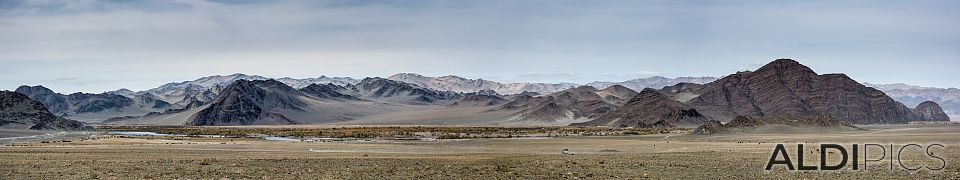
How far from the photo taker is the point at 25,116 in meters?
153

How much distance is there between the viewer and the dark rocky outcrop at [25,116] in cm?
14738

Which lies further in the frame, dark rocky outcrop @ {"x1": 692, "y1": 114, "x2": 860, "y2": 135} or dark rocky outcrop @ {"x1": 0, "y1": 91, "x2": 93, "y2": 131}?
dark rocky outcrop @ {"x1": 0, "y1": 91, "x2": 93, "y2": 131}

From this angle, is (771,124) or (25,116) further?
Answer: (25,116)

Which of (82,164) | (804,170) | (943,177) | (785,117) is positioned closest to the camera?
(943,177)

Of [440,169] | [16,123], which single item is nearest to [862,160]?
[440,169]

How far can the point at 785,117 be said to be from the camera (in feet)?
370

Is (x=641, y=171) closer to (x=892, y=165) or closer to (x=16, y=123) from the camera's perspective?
(x=892, y=165)

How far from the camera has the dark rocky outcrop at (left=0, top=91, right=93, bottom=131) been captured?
5802 inches

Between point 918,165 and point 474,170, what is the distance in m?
15.5

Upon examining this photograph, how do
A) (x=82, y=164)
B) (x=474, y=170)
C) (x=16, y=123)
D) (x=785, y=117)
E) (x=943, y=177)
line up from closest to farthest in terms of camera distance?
(x=943, y=177) < (x=474, y=170) < (x=82, y=164) < (x=785, y=117) < (x=16, y=123)

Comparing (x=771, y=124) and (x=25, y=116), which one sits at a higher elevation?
(x=25, y=116)

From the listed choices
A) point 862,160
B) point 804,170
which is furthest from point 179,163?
point 862,160

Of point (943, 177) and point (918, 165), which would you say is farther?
point (918, 165)

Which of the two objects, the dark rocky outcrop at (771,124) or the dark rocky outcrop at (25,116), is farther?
the dark rocky outcrop at (25,116)
